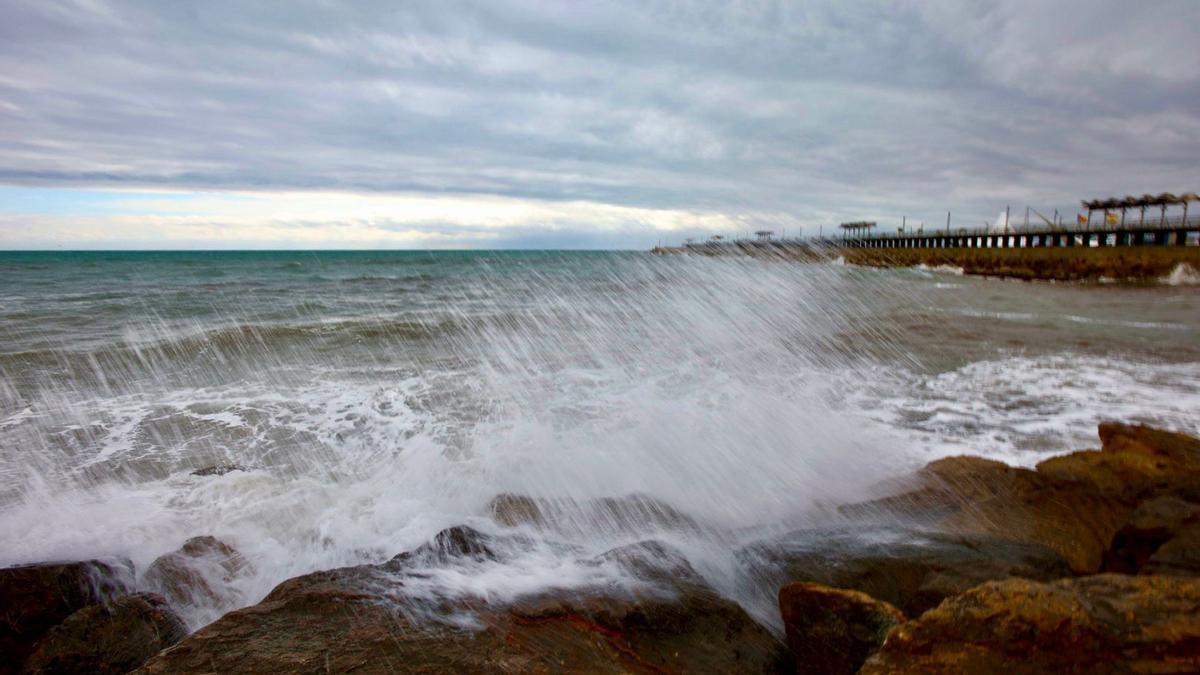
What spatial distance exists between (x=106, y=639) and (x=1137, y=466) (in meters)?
6.84

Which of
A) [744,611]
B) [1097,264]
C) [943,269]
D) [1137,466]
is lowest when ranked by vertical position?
[744,611]

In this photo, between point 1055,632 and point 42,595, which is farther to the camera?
point 42,595

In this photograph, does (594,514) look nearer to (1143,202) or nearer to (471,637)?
(471,637)

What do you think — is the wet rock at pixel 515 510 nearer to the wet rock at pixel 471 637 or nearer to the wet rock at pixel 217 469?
the wet rock at pixel 471 637

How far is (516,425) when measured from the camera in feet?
24.0

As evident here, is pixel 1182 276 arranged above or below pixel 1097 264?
below

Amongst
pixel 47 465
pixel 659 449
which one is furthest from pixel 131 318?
pixel 659 449

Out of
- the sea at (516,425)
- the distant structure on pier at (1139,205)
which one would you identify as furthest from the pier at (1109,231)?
the sea at (516,425)

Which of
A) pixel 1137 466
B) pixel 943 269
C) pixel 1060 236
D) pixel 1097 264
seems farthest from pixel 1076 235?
pixel 1137 466

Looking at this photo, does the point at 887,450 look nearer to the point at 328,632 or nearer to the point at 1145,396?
the point at 1145,396

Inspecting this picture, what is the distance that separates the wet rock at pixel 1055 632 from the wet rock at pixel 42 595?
420 centimetres

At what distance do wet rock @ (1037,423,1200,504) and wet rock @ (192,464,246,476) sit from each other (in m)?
7.12

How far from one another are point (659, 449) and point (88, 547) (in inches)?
184

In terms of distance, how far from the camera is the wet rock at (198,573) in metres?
3.62
